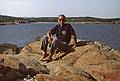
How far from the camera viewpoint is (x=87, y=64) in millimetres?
11547

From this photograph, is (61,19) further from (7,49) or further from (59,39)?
(7,49)

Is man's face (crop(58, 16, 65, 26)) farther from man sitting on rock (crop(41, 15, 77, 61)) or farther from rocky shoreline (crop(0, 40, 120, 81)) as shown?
rocky shoreline (crop(0, 40, 120, 81))

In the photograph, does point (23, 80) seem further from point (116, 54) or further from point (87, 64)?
point (116, 54)

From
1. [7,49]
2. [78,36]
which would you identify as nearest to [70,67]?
[7,49]

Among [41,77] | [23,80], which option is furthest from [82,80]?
[23,80]

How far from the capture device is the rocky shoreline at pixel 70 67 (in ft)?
32.9

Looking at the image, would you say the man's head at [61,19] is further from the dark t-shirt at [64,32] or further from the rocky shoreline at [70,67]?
the rocky shoreline at [70,67]

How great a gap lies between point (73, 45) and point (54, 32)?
98 centimetres

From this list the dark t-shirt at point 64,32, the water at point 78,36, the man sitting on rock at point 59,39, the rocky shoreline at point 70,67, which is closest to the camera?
the rocky shoreline at point 70,67

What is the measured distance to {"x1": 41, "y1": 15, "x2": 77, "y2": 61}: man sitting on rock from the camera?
12172mm

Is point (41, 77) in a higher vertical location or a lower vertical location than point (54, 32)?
lower

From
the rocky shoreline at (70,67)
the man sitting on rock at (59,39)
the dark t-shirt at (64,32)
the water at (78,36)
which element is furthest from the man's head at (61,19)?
the water at (78,36)

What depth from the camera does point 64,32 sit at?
503 inches

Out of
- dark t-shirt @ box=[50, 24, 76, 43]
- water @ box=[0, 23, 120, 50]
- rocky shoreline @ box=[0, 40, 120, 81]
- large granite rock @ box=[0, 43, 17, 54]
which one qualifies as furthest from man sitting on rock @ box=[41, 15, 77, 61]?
water @ box=[0, 23, 120, 50]
